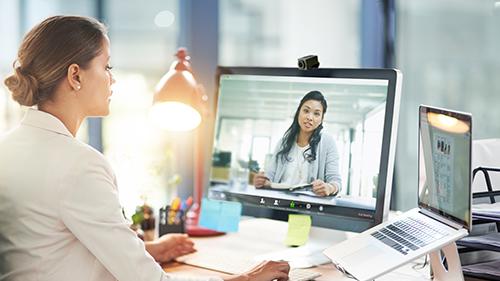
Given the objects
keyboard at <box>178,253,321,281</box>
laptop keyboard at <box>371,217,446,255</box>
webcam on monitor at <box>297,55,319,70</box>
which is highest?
webcam on monitor at <box>297,55,319,70</box>

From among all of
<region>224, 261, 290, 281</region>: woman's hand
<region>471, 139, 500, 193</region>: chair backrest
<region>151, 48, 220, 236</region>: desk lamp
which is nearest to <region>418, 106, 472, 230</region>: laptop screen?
<region>471, 139, 500, 193</region>: chair backrest

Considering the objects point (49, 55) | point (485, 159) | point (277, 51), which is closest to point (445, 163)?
point (485, 159)

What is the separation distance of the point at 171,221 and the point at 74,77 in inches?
28.4

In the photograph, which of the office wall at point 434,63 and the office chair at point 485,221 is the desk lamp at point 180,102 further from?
the office wall at point 434,63

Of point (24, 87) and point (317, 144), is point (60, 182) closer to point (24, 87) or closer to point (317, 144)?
point (24, 87)

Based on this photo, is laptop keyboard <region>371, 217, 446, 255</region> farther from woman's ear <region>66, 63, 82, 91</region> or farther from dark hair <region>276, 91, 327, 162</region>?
woman's ear <region>66, 63, 82, 91</region>

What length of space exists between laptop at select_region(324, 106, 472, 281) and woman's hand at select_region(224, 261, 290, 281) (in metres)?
0.12

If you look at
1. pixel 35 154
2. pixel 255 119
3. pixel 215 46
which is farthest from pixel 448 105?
pixel 35 154

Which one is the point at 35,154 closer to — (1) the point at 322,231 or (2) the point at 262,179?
(2) the point at 262,179

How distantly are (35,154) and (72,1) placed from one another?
7.45 feet

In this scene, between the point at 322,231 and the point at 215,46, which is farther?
the point at 215,46

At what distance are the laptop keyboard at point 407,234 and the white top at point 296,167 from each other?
0.32 m

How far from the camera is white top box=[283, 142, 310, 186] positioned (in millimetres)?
1843

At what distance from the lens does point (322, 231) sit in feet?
6.66
